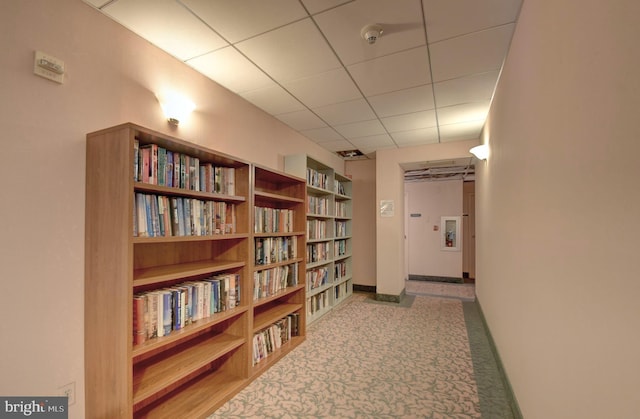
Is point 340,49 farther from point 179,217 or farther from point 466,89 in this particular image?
point 179,217

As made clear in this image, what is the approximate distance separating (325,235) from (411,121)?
81.4 inches

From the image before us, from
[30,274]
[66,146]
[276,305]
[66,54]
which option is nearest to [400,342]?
[276,305]

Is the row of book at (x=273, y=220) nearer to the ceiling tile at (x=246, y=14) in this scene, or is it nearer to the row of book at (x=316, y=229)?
the row of book at (x=316, y=229)

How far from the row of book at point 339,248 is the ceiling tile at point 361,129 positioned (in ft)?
5.75

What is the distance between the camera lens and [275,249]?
2828 mm

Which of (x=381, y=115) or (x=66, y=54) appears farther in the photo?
(x=381, y=115)

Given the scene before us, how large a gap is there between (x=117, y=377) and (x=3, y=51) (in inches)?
67.4

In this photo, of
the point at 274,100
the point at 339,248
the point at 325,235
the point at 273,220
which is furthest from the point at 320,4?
the point at 339,248

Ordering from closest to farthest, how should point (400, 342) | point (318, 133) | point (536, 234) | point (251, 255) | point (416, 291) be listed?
point (536, 234)
point (251, 255)
point (400, 342)
point (318, 133)
point (416, 291)

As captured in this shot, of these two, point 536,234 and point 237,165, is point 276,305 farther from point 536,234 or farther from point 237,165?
point 536,234

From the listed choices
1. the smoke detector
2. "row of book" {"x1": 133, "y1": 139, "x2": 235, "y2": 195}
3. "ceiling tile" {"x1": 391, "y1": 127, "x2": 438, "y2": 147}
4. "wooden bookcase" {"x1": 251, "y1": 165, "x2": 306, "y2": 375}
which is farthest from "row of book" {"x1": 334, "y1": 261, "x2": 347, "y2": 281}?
the smoke detector

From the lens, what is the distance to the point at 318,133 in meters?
4.04

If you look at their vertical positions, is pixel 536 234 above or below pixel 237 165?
below

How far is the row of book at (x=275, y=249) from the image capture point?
8.58ft
